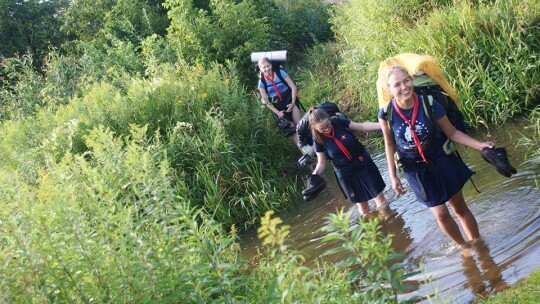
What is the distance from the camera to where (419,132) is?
471 centimetres

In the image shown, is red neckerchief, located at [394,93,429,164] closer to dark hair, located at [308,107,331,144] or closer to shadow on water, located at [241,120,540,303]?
shadow on water, located at [241,120,540,303]

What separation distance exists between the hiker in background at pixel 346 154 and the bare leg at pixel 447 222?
4.10ft

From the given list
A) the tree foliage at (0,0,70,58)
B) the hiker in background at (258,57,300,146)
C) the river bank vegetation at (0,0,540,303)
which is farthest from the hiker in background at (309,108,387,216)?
the tree foliage at (0,0,70,58)

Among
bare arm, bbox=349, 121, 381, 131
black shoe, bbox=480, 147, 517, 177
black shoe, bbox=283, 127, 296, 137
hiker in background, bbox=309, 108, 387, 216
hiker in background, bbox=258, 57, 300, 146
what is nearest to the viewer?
black shoe, bbox=480, 147, 517, 177

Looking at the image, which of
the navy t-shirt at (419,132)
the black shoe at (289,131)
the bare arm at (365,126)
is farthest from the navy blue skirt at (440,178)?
the black shoe at (289,131)

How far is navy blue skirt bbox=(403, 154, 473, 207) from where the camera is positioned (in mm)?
4852

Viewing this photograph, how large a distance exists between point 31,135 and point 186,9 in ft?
17.0

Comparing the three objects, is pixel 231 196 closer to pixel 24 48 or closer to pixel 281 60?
pixel 281 60

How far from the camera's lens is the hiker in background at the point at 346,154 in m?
6.17

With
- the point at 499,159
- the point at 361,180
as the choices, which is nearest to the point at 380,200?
the point at 361,180

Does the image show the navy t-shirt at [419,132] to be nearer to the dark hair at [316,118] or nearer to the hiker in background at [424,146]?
the hiker in background at [424,146]

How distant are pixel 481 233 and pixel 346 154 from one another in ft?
5.47

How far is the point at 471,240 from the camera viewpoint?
17.7ft

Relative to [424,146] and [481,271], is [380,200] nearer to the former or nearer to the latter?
[481,271]
